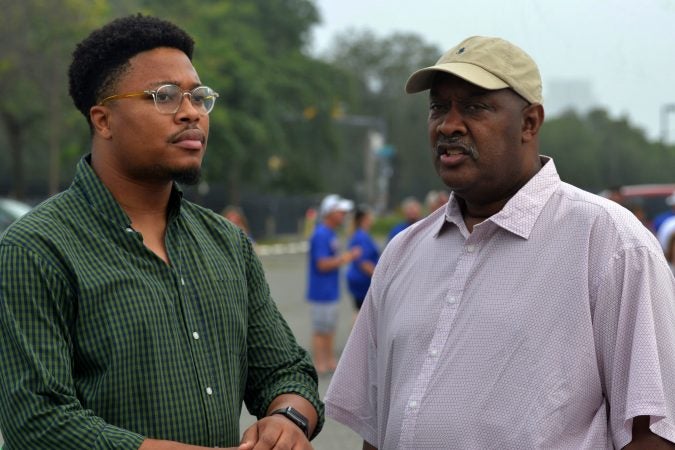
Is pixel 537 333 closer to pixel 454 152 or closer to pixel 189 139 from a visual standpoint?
pixel 454 152

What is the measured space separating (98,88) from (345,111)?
188ft

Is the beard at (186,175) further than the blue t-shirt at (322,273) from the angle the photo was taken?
No

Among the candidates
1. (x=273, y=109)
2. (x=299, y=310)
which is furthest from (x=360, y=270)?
(x=273, y=109)

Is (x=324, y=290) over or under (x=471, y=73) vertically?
under

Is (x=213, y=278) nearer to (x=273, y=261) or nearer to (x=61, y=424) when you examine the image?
(x=61, y=424)

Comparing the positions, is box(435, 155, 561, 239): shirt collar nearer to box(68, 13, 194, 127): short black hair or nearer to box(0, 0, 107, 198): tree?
box(68, 13, 194, 127): short black hair

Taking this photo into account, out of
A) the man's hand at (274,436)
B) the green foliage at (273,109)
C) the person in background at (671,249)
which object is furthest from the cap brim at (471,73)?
the green foliage at (273,109)

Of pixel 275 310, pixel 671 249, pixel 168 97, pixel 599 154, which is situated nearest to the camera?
pixel 168 97

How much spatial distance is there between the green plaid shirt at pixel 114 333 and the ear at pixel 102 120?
0.36 feet

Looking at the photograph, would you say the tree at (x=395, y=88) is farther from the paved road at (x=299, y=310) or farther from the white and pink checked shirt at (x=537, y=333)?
the white and pink checked shirt at (x=537, y=333)

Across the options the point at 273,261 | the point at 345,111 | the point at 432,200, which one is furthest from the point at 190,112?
the point at 345,111

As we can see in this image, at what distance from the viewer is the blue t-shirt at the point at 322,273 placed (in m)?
11.6

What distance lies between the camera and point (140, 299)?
111 inches

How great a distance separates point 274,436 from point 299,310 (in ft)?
51.1
